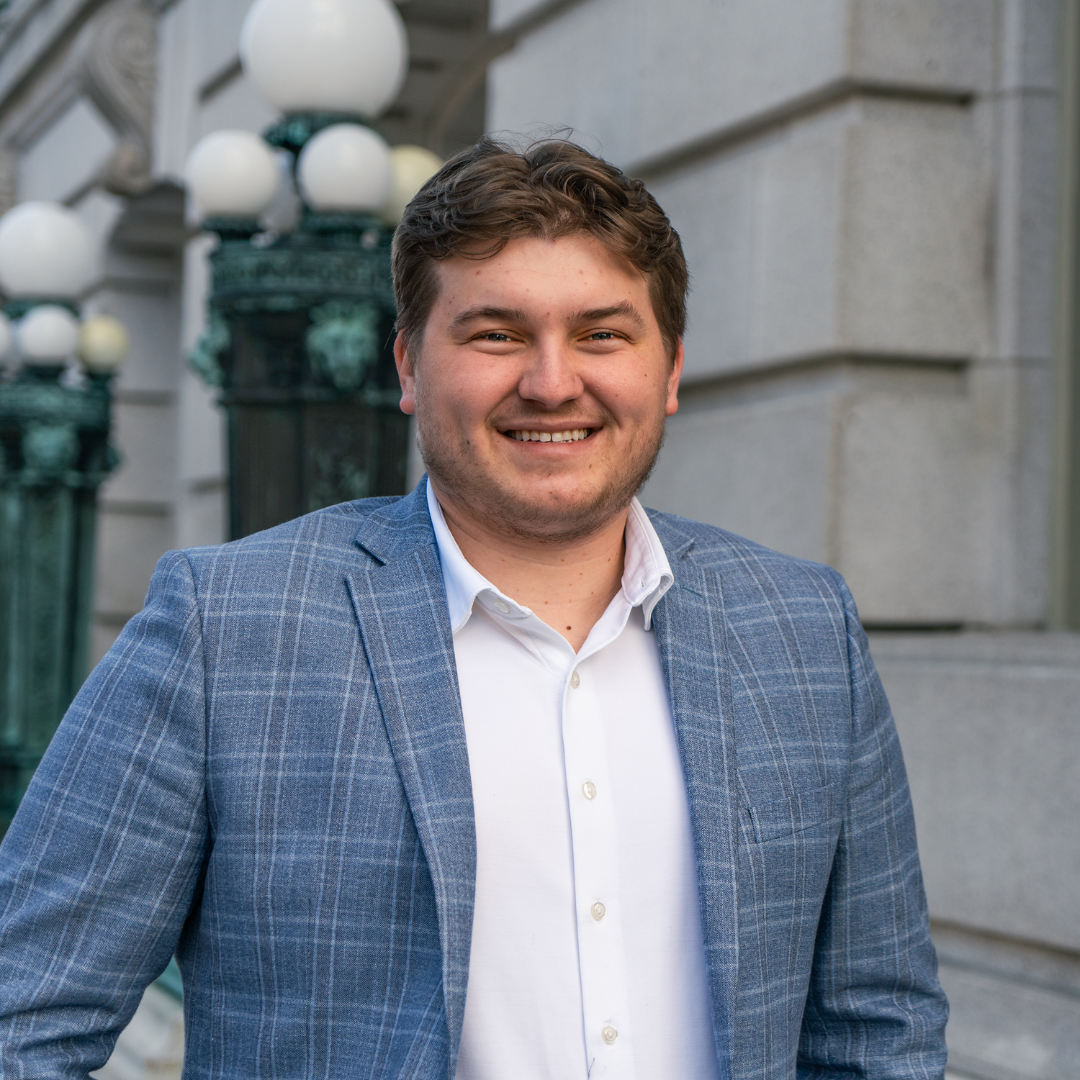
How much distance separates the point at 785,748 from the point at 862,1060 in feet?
1.65

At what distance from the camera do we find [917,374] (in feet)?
15.9

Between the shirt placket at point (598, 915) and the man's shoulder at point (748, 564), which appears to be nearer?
the shirt placket at point (598, 915)

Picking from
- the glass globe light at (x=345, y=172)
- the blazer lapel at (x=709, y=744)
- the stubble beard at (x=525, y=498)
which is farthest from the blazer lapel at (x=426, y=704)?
the glass globe light at (x=345, y=172)

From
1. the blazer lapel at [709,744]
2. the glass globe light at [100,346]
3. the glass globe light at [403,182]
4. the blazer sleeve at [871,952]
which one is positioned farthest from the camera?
the glass globe light at [100,346]

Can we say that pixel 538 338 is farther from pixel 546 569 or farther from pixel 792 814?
pixel 792 814

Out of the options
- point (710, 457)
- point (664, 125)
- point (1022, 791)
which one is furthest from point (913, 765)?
point (664, 125)

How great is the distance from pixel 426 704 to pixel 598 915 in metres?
0.38

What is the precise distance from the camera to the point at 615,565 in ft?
7.99

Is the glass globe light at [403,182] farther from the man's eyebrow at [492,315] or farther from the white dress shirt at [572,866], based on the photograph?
the white dress shirt at [572,866]

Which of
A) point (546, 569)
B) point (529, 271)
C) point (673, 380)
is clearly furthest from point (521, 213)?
point (546, 569)

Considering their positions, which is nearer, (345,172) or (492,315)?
(492,315)

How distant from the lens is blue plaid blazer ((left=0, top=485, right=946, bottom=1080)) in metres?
2.01

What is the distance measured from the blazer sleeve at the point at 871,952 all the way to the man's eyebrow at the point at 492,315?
30.4 inches

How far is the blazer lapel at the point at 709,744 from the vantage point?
2109 mm
